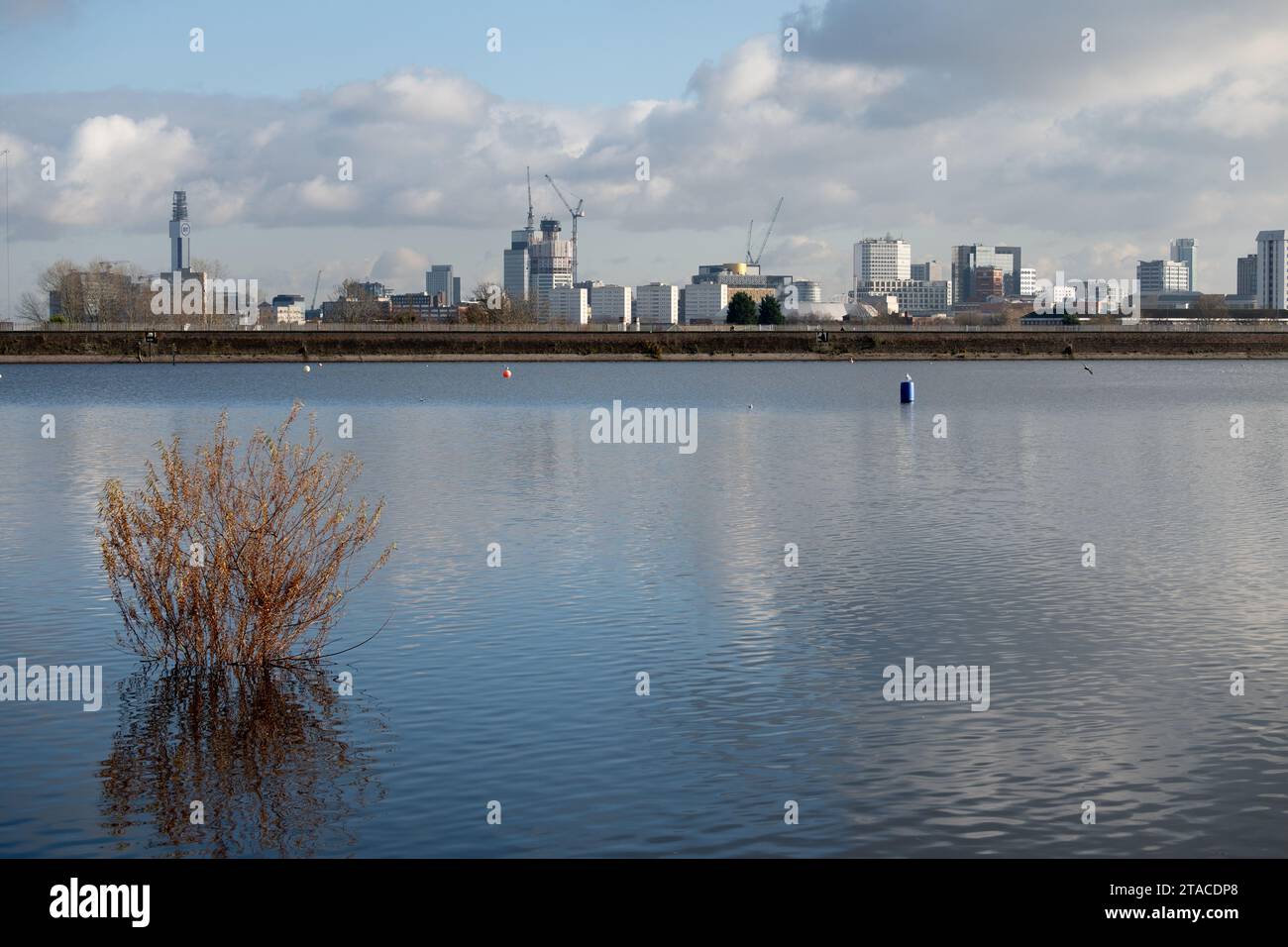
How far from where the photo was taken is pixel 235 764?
40.0 feet

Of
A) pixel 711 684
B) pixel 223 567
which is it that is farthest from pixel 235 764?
pixel 711 684

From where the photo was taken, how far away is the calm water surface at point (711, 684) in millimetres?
10695

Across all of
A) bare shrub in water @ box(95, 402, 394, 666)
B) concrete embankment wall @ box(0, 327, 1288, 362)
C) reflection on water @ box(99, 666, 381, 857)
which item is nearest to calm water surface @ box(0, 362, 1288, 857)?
reflection on water @ box(99, 666, 381, 857)

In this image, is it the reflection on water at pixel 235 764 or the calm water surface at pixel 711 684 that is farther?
the calm water surface at pixel 711 684

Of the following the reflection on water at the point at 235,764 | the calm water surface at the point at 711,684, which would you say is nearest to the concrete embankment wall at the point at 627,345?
the calm water surface at the point at 711,684

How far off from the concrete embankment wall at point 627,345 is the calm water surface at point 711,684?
120546mm

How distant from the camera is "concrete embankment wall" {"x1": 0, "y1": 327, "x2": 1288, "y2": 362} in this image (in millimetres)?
148750

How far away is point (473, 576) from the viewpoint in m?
21.0

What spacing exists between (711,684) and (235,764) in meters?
4.84

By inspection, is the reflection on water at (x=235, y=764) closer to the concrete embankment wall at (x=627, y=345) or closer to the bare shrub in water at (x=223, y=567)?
the bare shrub in water at (x=223, y=567)

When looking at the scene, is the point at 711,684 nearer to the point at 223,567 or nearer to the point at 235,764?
the point at 235,764

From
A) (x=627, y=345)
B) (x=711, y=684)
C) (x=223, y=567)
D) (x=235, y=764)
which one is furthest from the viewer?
(x=627, y=345)
